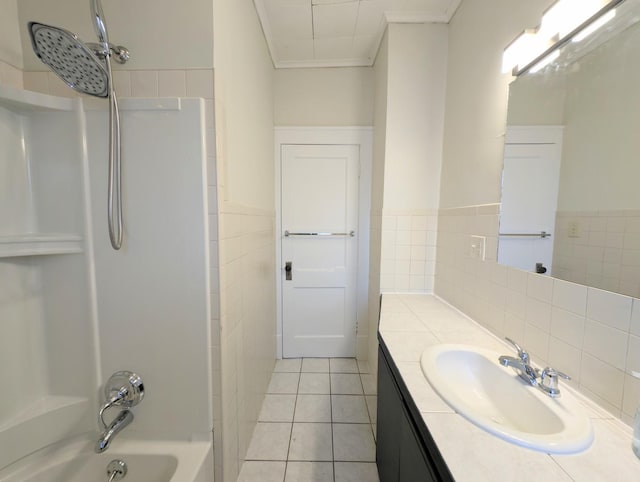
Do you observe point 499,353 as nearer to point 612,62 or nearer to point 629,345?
point 629,345

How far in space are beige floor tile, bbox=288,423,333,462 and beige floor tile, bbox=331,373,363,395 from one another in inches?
13.7

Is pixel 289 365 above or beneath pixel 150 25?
beneath

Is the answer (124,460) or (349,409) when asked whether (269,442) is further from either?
(124,460)

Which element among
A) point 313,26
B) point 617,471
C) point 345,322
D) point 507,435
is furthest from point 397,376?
point 313,26

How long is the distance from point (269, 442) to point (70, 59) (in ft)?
6.87

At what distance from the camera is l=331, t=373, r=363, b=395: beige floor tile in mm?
2052

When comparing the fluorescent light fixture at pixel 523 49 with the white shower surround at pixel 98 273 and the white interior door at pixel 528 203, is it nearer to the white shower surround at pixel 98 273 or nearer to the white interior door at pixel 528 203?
the white interior door at pixel 528 203

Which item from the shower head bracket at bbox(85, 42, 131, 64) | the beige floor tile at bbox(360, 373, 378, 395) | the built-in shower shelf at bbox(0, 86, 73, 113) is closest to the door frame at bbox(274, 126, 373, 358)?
the beige floor tile at bbox(360, 373, 378, 395)

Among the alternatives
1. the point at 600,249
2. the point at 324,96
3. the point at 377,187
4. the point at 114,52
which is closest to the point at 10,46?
the point at 114,52

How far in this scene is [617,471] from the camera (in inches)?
21.5

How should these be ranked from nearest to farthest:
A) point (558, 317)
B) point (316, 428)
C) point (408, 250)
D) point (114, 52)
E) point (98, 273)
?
1. point (558, 317)
2. point (114, 52)
3. point (98, 273)
4. point (316, 428)
5. point (408, 250)

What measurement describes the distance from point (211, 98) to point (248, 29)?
801 mm

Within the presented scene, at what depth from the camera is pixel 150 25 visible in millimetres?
1023

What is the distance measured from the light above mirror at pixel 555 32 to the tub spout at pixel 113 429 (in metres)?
2.21
